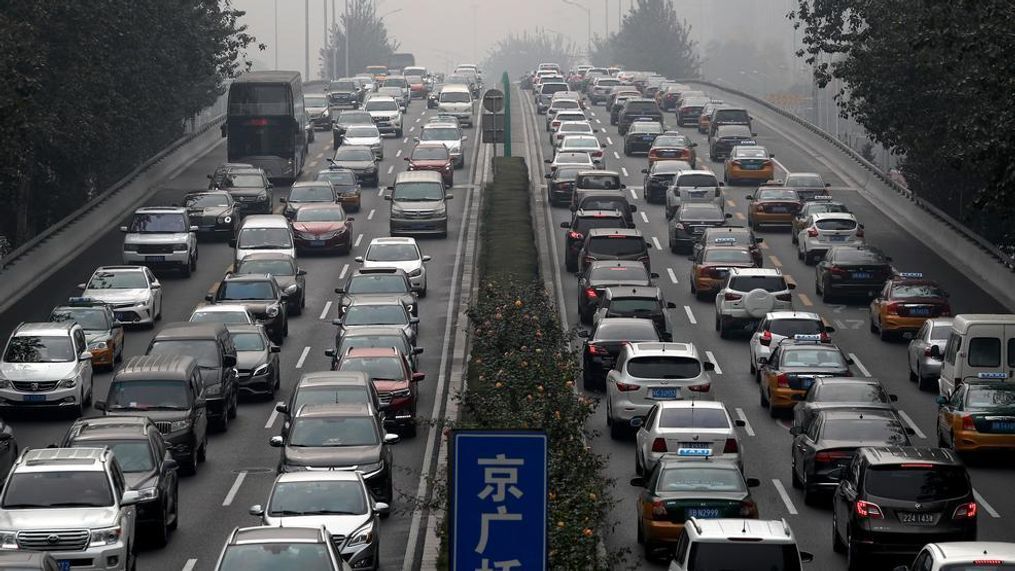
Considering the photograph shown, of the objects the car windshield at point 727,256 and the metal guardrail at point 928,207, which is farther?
the metal guardrail at point 928,207

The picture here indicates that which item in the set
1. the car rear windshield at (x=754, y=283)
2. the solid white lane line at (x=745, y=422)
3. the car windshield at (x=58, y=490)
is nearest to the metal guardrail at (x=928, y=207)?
the car rear windshield at (x=754, y=283)

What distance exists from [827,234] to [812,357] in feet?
53.1

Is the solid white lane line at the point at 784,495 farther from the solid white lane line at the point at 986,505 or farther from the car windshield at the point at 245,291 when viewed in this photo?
the car windshield at the point at 245,291

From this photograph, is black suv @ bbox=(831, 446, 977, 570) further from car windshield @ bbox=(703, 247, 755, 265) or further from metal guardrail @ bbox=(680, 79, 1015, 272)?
metal guardrail @ bbox=(680, 79, 1015, 272)

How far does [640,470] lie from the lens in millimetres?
25969

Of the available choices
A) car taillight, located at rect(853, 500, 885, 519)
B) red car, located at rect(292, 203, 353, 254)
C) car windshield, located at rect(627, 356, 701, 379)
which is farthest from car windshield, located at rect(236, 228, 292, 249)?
car taillight, located at rect(853, 500, 885, 519)

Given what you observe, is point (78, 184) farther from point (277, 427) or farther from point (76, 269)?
point (277, 427)

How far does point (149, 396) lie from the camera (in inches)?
1073

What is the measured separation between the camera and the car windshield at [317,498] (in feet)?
67.8

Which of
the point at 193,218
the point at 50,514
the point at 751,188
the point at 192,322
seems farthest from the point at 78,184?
the point at 50,514

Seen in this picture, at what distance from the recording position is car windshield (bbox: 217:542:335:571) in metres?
16.5

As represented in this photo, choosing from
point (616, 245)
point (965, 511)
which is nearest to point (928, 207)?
point (616, 245)

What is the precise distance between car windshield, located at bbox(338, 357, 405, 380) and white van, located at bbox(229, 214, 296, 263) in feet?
45.4

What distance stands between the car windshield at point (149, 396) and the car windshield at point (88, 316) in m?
7.72
